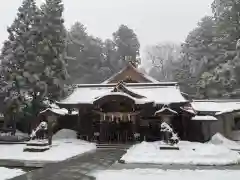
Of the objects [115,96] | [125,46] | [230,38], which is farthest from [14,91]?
[125,46]

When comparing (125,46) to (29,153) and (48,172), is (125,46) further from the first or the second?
(48,172)

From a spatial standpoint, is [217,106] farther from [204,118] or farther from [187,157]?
[187,157]

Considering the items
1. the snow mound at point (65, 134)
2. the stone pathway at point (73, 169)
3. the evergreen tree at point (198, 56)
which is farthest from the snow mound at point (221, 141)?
the evergreen tree at point (198, 56)

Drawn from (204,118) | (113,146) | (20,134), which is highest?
(204,118)

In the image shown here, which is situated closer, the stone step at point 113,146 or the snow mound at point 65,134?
the stone step at point 113,146

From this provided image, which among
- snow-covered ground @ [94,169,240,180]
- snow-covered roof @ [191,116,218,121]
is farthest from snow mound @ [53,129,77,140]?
snow-covered ground @ [94,169,240,180]

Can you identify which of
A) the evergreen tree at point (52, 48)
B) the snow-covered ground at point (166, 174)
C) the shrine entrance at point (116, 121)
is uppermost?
the evergreen tree at point (52, 48)

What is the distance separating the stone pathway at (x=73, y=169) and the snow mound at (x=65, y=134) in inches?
336

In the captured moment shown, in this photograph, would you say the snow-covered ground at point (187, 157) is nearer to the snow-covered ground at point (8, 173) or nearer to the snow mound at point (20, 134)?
the snow-covered ground at point (8, 173)

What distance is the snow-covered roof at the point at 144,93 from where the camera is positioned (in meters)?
22.3

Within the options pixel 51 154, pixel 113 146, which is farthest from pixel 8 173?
pixel 113 146

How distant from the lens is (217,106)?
25375 millimetres

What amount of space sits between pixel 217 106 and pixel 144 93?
6.76 m

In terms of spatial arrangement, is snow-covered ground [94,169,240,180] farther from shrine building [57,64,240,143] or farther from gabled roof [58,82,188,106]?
gabled roof [58,82,188,106]
